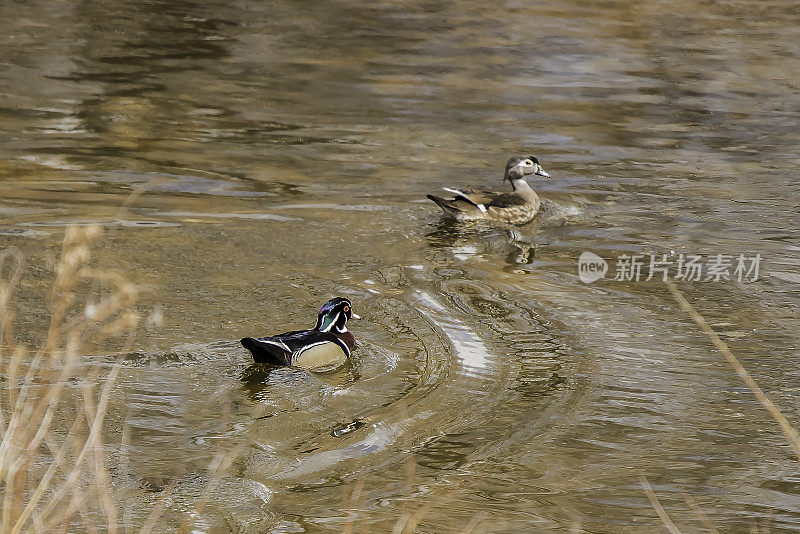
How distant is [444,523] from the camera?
5770 mm

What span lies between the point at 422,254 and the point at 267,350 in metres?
2.97

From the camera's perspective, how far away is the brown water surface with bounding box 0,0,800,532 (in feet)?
20.7

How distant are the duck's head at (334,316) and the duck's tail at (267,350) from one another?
376mm

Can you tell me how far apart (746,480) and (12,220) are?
6744 mm

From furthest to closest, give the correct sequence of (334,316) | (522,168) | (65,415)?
(522,168) < (334,316) < (65,415)

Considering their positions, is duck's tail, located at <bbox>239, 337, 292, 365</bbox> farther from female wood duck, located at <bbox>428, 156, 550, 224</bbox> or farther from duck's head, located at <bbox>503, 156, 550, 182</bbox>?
duck's head, located at <bbox>503, 156, 550, 182</bbox>

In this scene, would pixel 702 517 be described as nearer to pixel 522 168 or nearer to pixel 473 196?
pixel 473 196

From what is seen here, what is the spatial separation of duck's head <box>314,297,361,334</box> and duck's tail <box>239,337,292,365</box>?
376 millimetres

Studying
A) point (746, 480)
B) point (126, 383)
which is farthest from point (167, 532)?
point (746, 480)

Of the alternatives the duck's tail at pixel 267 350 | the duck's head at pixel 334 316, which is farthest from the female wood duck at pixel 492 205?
the duck's tail at pixel 267 350

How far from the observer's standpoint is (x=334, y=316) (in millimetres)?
7934

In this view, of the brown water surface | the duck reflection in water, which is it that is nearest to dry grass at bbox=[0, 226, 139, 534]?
the brown water surface

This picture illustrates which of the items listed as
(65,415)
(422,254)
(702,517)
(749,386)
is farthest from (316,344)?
(702,517)

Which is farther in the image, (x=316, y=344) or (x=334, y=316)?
(x=334, y=316)
